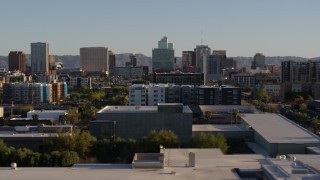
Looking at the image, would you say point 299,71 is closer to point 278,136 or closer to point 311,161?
point 278,136

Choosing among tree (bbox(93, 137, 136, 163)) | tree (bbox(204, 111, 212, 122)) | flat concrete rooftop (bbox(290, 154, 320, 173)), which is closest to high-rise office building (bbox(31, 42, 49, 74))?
tree (bbox(204, 111, 212, 122))

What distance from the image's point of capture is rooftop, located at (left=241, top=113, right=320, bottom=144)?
15766 mm

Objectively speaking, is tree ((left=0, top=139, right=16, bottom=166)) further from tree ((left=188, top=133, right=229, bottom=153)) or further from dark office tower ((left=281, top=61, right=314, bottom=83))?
dark office tower ((left=281, top=61, right=314, bottom=83))

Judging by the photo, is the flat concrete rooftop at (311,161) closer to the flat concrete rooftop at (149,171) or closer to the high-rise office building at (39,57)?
the flat concrete rooftop at (149,171)

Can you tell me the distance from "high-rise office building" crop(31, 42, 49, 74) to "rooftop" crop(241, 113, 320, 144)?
7582cm

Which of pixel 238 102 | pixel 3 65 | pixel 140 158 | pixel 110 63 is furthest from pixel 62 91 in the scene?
pixel 3 65

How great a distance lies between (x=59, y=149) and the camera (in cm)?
1562

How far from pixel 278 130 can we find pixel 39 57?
8125cm

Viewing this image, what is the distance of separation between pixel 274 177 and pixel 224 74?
68.8 metres

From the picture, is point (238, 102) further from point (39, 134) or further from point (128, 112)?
point (39, 134)

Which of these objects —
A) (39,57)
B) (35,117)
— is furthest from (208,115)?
(39,57)

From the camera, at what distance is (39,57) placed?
94.6 metres

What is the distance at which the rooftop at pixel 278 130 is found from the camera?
621 inches

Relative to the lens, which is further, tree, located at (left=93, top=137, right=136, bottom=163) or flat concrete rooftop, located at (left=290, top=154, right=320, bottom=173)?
tree, located at (left=93, top=137, right=136, bottom=163)
